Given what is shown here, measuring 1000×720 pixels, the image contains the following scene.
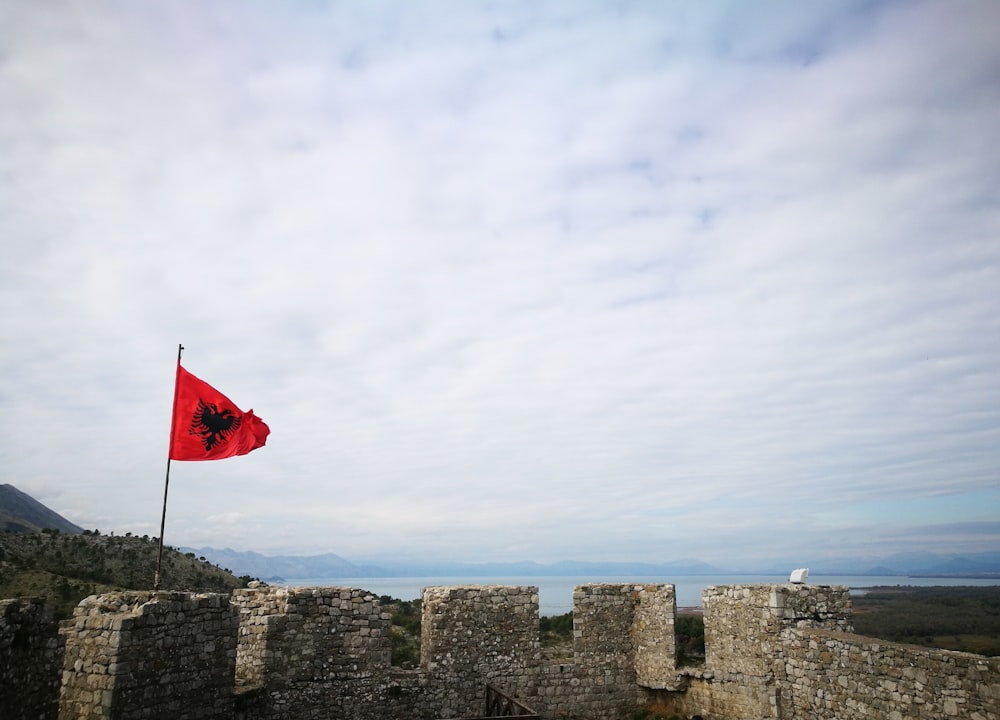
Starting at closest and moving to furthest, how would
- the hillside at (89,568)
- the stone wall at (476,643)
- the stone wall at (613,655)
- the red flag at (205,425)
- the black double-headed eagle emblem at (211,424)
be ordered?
the red flag at (205,425)
the black double-headed eagle emblem at (211,424)
the stone wall at (476,643)
the stone wall at (613,655)
the hillside at (89,568)

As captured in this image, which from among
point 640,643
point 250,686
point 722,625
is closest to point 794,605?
point 722,625

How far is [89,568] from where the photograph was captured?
78.0 ft

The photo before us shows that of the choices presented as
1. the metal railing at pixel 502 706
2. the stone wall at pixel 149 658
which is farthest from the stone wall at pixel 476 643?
the stone wall at pixel 149 658

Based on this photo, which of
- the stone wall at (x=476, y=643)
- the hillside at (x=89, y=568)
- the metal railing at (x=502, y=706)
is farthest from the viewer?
the hillside at (x=89, y=568)

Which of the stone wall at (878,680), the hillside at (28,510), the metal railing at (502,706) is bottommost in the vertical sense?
the metal railing at (502,706)

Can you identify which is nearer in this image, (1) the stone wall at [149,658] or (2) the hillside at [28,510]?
(1) the stone wall at [149,658]

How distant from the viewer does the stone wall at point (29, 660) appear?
301 inches

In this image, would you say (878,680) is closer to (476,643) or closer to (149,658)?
(476,643)

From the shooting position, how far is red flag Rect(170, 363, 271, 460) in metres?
11.0

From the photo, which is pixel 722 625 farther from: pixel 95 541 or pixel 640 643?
pixel 95 541

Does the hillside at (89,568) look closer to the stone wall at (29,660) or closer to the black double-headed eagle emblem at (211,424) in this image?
the black double-headed eagle emblem at (211,424)

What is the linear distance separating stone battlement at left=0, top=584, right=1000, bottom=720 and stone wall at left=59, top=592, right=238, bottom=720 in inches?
0.8

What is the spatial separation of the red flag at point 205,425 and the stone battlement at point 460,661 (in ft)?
7.92

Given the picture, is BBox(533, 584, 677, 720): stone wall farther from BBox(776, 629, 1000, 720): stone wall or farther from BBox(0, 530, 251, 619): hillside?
BBox(0, 530, 251, 619): hillside
